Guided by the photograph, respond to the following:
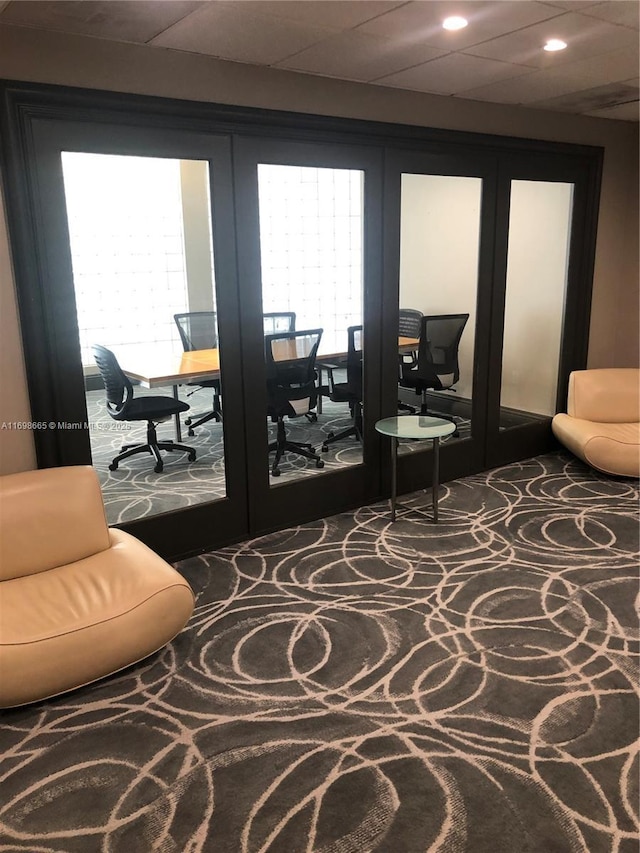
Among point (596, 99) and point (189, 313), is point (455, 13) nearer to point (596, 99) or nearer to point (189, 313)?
point (189, 313)

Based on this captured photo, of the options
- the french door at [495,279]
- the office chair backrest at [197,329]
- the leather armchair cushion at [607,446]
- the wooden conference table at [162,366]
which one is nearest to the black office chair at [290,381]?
the wooden conference table at [162,366]

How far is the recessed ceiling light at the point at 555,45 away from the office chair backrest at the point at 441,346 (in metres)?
1.89

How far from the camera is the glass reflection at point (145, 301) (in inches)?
124

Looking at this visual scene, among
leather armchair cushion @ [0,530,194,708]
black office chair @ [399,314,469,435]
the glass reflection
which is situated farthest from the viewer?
black office chair @ [399,314,469,435]

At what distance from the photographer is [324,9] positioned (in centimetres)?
246

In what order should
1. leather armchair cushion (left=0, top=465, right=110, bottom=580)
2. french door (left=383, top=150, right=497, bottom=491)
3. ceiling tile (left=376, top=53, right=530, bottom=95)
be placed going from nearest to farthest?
leather armchair cushion (left=0, top=465, right=110, bottom=580) → ceiling tile (left=376, top=53, right=530, bottom=95) → french door (left=383, top=150, right=497, bottom=491)

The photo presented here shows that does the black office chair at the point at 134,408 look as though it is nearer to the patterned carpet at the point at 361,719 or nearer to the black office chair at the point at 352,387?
the patterned carpet at the point at 361,719

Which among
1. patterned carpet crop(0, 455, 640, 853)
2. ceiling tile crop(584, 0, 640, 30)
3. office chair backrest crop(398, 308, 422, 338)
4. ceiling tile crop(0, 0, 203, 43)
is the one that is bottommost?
patterned carpet crop(0, 455, 640, 853)

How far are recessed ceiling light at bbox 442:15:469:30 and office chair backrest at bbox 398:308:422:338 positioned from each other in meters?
1.75

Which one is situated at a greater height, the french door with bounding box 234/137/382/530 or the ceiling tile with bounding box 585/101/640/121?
the ceiling tile with bounding box 585/101/640/121

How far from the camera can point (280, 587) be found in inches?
130

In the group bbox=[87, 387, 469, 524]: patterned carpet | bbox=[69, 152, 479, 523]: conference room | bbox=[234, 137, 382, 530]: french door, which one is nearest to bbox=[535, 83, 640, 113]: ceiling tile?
bbox=[69, 152, 479, 523]: conference room

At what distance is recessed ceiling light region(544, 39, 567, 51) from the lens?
2.96m

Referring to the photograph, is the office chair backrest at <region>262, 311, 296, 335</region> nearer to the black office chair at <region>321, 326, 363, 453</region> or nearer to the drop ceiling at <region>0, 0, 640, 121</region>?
the black office chair at <region>321, 326, 363, 453</region>
